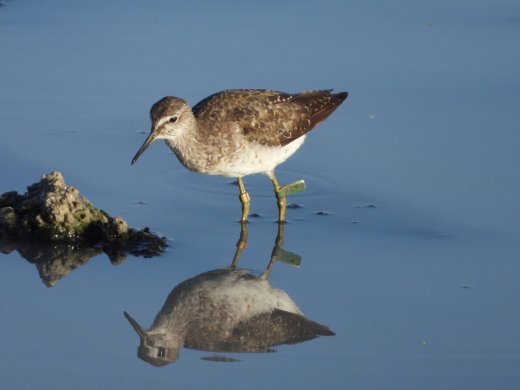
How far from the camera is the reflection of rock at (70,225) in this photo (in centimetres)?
889

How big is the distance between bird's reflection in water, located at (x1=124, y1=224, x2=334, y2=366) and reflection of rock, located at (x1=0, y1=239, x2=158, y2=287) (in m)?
0.76

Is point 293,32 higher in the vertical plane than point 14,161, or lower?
higher

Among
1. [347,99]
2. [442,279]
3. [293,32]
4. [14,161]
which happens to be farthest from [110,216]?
[293,32]

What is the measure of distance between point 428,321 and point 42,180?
323 centimetres

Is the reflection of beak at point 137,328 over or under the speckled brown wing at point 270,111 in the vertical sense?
under

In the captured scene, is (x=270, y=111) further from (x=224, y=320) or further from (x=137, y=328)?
(x=137, y=328)

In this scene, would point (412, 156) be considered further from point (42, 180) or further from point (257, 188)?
point (42, 180)

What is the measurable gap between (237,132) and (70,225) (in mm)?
1859

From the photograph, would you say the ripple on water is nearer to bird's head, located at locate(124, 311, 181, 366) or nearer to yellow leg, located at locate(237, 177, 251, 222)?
yellow leg, located at locate(237, 177, 251, 222)

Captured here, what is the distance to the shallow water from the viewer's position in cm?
759

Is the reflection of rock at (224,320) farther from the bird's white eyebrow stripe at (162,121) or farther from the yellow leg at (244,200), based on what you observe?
the bird's white eyebrow stripe at (162,121)

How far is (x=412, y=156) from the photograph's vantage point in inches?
416

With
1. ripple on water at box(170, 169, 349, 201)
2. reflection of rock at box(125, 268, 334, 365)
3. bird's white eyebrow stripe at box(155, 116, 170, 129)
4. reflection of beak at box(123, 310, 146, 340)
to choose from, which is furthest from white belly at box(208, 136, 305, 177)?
reflection of beak at box(123, 310, 146, 340)

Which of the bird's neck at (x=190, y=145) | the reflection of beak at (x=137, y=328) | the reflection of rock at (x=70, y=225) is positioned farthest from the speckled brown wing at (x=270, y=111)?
the reflection of beak at (x=137, y=328)
